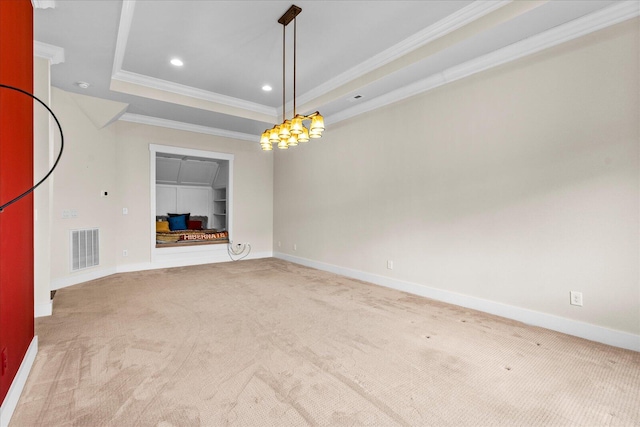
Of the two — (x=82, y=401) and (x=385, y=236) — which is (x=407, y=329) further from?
(x=82, y=401)

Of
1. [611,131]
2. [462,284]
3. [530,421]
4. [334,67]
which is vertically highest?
[334,67]

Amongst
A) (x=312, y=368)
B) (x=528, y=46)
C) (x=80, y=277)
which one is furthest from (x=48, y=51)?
(x=528, y=46)

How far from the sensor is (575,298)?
272cm

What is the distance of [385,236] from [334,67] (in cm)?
251

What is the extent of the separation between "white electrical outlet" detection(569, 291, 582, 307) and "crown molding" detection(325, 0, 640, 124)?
7.64 feet

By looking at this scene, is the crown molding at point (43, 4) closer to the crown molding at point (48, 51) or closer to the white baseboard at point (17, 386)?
the crown molding at point (48, 51)

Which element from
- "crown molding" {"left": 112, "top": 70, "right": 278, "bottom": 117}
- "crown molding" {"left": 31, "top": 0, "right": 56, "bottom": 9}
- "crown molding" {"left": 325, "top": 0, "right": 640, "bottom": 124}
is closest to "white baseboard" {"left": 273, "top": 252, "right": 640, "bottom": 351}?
"crown molding" {"left": 325, "top": 0, "right": 640, "bottom": 124}

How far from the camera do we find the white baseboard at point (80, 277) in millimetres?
4191

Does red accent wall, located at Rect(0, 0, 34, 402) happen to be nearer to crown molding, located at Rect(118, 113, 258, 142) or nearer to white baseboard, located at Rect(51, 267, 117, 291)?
white baseboard, located at Rect(51, 267, 117, 291)

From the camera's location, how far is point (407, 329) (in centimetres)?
288

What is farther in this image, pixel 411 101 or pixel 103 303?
pixel 411 101

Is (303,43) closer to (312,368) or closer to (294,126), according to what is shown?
(294,126)

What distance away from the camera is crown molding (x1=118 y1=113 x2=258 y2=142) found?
5.30 m

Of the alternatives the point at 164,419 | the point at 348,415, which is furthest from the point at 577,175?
the point at 164,419
